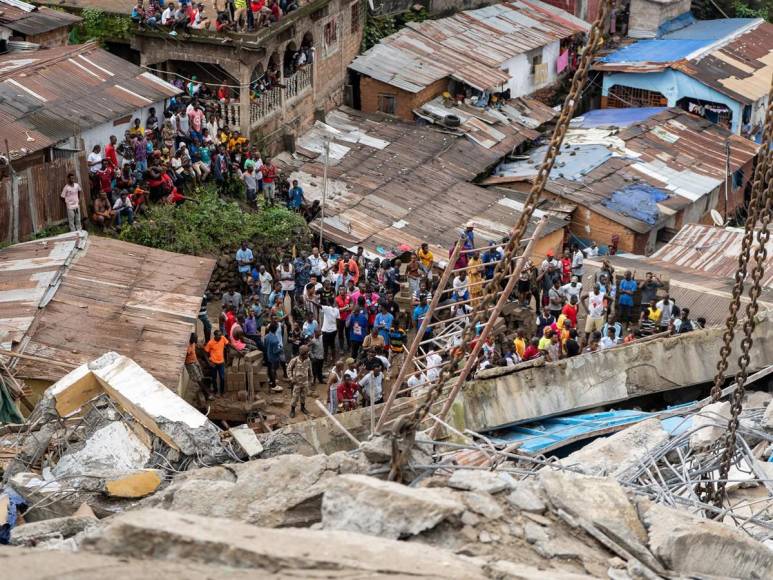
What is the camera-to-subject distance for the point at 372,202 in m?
29.5

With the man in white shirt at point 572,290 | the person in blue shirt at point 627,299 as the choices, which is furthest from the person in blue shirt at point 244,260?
the person in blue shirt at point 627,299

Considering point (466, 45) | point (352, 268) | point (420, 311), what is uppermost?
point (420, 311)

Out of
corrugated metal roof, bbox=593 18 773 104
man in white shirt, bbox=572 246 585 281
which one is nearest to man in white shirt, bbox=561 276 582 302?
man in white shirt, bbox=572 246 585 281

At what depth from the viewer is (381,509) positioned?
8.56 metres

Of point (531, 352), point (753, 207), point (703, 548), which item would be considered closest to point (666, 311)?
point (531, 352)

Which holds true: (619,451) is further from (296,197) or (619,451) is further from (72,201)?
(296,197)

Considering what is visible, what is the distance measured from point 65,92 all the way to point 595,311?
1064 centimetres

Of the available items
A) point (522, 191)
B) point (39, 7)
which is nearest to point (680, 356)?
point (522, 191)

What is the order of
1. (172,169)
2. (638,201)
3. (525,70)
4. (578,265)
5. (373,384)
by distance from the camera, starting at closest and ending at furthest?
(373,384) < (578,265) < (172,169) < (638,201) < (525,70)

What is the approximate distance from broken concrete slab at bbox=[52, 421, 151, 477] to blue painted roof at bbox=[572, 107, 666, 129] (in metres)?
24.4

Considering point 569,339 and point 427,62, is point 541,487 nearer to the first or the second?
point 569,339

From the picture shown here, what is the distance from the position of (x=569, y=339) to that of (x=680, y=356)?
2358 mm

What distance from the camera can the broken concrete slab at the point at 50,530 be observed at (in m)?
10.5

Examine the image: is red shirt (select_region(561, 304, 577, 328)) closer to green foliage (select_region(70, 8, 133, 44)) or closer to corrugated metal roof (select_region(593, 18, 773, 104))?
green foliage (select_region(70, 8, 133, 44))
